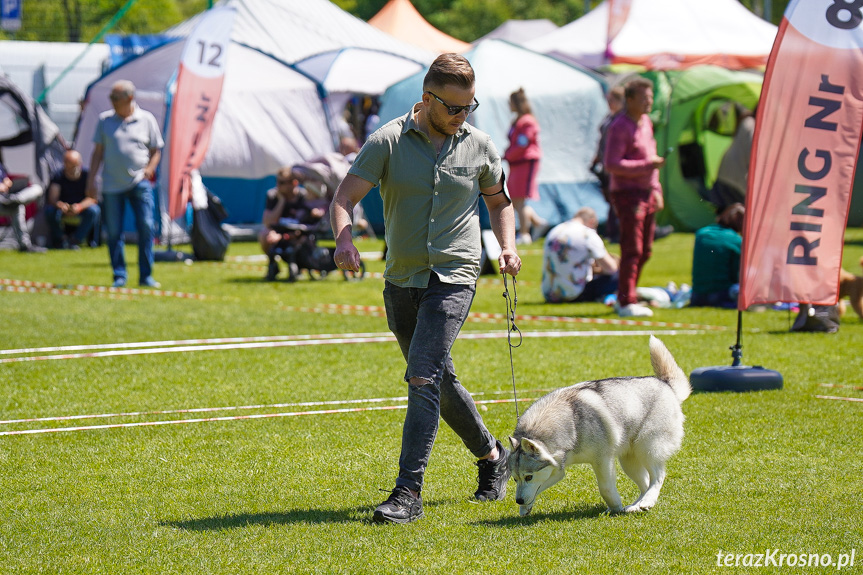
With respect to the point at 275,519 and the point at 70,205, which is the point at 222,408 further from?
the point at 70,205

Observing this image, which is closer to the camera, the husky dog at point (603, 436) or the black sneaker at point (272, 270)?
the husky dog at point (603, 436)

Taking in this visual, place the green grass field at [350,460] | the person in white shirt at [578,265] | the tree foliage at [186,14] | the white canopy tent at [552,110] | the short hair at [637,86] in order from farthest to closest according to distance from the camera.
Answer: the tree foliage at [186,14] < the white canopy tent at [552,110] < the person in white shirt at [578,265] < the short hair at [637,86] < the green grass field at [350,460]

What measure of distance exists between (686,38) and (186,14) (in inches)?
2095

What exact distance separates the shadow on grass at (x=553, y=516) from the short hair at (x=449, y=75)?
1.66 meters

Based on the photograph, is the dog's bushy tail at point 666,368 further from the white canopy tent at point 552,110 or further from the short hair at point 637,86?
the white canopy tent at point 552,110

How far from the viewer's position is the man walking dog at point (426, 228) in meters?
4.36

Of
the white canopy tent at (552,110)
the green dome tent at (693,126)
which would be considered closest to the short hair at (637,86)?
the white canopy tent at (552,110)

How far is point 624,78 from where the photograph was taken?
21.1 metres

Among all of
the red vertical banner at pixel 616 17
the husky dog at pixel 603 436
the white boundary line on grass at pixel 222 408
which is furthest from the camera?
the red vertical banner at pixel 616 17

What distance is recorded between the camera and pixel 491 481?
189 inches

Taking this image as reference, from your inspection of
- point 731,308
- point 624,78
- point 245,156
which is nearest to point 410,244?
point 731,308

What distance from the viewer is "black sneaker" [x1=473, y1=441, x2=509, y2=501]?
480cm

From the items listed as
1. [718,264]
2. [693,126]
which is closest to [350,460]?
[718,264]

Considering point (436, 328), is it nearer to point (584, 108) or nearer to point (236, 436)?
point (236, 436)
